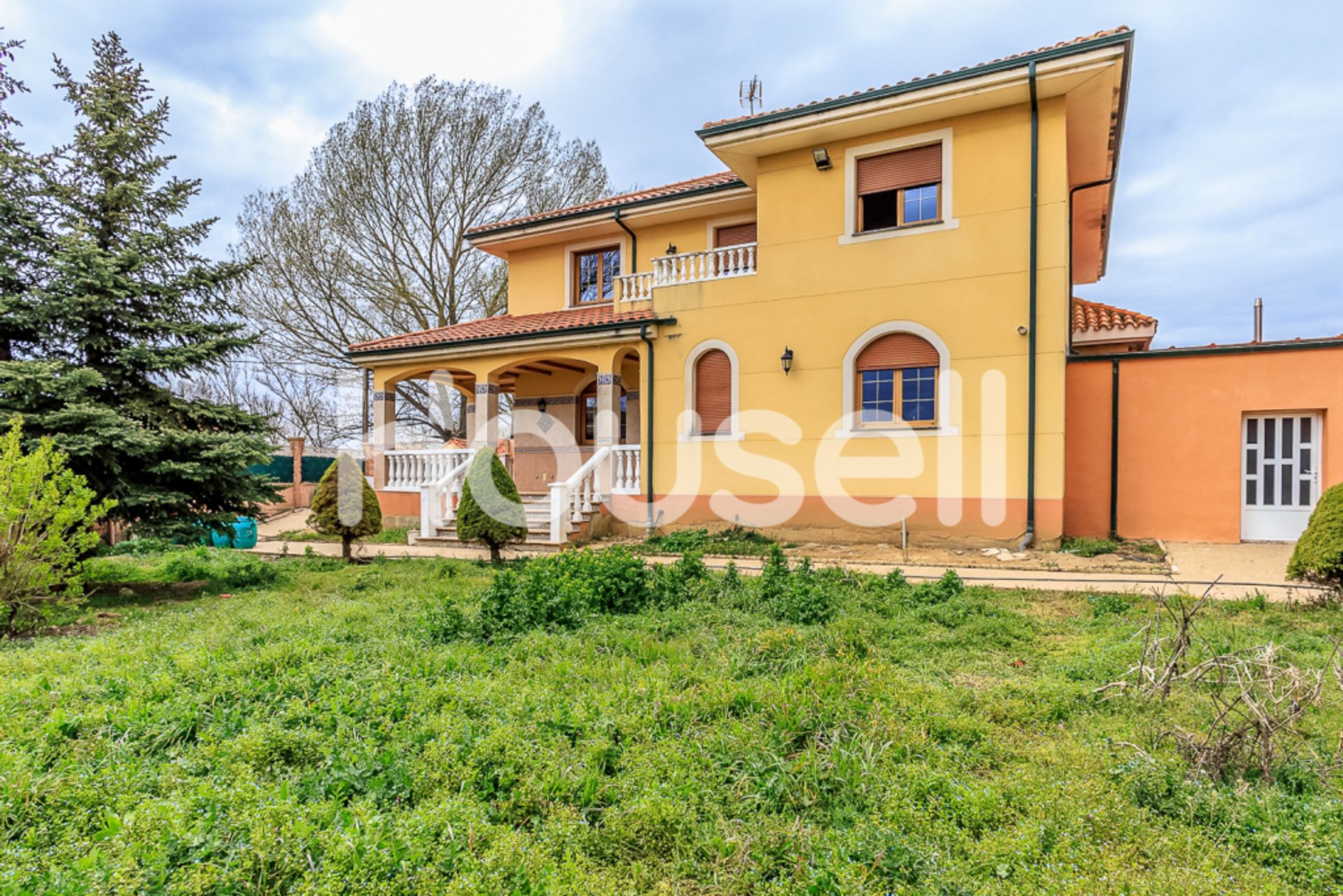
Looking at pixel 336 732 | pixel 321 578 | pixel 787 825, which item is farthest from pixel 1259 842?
pixel 321 578

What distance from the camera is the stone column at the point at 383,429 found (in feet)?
47.7

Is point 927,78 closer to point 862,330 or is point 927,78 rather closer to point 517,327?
point 862,330

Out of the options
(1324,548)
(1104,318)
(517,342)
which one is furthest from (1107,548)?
(517,342)

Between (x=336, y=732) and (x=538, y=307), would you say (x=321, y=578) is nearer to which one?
(x=336, y=732)

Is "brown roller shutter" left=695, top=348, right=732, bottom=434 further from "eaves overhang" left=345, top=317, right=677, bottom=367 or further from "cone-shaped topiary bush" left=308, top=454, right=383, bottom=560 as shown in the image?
"cone-shaped topiary bush" left=308, top=454, right=383, bottom=560

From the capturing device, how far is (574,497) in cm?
1205

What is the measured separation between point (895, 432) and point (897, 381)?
893mm

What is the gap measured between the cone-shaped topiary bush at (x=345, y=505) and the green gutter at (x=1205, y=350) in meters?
11.2

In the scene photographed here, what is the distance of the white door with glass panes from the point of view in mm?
9695

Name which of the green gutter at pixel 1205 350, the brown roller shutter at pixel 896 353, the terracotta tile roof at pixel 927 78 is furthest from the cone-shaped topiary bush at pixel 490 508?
the green gutter at pixel 1205 350

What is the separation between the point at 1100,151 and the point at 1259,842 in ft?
41.0

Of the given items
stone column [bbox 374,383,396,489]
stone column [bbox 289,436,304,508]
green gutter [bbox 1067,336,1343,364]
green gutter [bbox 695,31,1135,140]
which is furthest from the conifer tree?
stone column [bbox 289,436,304,508]

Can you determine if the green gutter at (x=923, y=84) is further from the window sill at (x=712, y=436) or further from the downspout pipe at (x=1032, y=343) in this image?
the window sill at (x=712, y=436)

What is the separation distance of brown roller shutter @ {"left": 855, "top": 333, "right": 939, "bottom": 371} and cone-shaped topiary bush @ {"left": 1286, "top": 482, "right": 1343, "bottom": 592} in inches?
210
